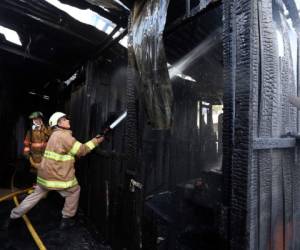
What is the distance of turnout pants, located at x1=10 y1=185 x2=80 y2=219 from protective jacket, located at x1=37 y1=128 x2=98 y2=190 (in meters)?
0.19

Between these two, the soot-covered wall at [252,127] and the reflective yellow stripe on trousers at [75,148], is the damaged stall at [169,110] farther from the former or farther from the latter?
the reflective yellow stripe on trousers at [75,148]

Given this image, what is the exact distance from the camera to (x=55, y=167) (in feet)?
13.7

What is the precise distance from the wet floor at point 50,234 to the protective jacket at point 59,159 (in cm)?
94

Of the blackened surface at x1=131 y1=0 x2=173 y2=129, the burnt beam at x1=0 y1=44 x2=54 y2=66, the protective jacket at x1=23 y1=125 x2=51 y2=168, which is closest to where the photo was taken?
the blackened surface at x1=131 y1=0 x2=173 y2=129

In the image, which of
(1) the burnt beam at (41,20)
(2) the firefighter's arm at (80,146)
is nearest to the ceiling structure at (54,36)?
(1) the burnt beam at (41,20)

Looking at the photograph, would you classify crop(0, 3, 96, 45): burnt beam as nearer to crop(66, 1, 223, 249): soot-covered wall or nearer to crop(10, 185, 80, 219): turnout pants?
crop(66, 1, 223, 249): soot-covered wall

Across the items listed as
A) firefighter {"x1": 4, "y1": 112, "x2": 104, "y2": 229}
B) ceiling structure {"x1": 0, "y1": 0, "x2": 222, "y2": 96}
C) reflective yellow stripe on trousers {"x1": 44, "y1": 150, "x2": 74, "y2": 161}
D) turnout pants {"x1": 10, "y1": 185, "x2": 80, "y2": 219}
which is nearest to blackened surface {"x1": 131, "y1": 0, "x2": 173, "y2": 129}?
ceiling structure {"x1": 0, "y1": 0, "x2": 222, "y2": 96}

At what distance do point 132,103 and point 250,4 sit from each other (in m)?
2.04

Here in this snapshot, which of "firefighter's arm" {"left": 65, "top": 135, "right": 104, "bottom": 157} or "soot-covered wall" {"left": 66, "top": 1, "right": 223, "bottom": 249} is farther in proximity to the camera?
"firefighter's arm" {"left": 65, "top": 135, "right": 104, "bottom": 157}

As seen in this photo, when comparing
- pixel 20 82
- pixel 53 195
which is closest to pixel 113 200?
pixel 53 195

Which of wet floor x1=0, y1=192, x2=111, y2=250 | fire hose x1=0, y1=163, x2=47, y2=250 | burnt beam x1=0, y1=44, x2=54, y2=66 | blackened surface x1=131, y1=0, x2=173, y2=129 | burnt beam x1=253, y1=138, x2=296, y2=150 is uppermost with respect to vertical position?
burnt beam x1=0, y1=44, x2=54, y2=66

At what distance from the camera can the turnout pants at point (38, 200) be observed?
422 cm

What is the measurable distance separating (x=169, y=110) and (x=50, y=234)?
3583 millimetres

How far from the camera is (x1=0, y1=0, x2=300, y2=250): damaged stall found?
77.9 inches
